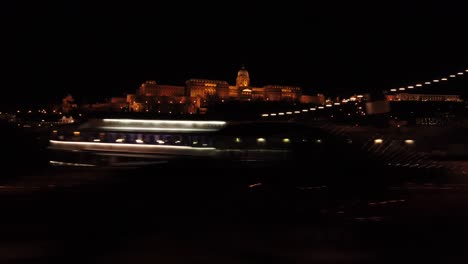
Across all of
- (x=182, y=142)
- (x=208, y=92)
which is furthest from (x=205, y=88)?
(x=182, y=142)

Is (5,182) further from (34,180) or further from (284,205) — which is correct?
(284,205)

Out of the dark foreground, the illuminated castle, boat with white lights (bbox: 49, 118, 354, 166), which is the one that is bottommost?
the dark foreground

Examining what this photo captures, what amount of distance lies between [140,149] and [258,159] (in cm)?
447

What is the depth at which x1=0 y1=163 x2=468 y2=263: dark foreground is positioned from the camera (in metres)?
4.96

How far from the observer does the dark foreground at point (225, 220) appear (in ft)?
16.3

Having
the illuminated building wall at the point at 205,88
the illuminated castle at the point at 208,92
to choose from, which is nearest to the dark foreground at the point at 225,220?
the illuminated castle at the point at 208,92

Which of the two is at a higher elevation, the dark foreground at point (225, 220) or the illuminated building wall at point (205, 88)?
the illuminated building wall at point (205, 88)

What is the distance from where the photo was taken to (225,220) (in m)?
6.43

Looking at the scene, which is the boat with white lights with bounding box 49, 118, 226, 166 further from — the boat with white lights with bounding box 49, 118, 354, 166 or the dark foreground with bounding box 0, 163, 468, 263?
the dark foreground with bounding box 0, 163, 468, 263

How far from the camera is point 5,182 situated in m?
9.21

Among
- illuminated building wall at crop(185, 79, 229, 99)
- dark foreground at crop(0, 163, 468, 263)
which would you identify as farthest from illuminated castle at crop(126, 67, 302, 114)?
dark foreground at crop(0, 163, 468, 263)

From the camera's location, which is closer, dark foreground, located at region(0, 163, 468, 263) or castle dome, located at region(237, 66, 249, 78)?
dark foreground, located at region(0, 163, 468, 263)

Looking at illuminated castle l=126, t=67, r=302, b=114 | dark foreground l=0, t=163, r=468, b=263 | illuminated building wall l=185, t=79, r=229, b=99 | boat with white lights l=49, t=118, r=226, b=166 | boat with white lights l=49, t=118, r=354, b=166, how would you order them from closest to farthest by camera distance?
dark foreground l=0, t=163, r=468, b=263, boat with white lights l=49, t=118, r=354, b=166, boat with white lights l=49, t=118, r=226, b=166, illuminated castle l=126, t=67, r=302, b=114, illuminated building wall l=185, t=79, r=229, b=99

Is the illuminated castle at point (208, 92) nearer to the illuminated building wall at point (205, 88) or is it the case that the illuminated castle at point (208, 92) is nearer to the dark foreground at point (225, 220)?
the illuminated building wall at point (205, 88)
